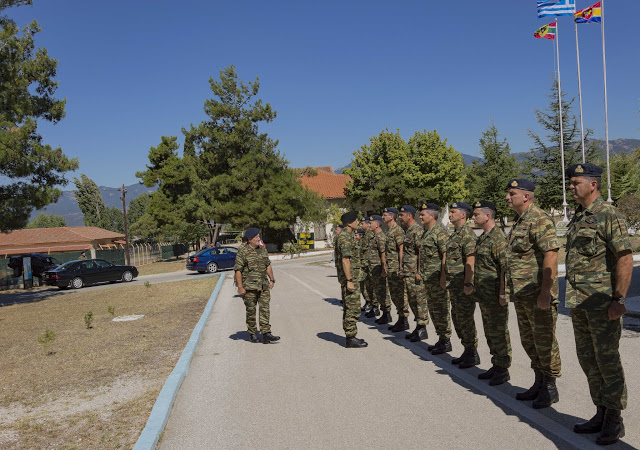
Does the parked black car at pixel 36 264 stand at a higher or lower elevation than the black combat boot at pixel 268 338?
higher

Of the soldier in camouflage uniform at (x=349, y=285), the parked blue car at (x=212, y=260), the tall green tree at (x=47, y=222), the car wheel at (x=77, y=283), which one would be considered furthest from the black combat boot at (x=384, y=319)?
the tall green tree at (x=47, y=222)

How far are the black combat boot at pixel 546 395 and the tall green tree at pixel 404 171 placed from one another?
42.2 meters

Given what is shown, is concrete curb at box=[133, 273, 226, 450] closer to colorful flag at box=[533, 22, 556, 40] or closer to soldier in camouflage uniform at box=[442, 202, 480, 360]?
soldier in camouflage uniform at box=[442, 202, 480, 360]

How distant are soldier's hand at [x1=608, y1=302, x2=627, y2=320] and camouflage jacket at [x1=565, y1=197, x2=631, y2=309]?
0.09m

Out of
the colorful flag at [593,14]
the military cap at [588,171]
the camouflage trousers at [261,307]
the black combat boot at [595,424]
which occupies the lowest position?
the black combat boot at [595,424]

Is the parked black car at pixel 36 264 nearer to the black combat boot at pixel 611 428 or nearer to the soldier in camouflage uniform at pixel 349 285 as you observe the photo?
the soldier in camouflage uniform at pixel 349 285

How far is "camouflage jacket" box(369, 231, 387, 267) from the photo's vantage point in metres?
9.77

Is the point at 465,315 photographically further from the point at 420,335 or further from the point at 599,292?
the point at 599,292

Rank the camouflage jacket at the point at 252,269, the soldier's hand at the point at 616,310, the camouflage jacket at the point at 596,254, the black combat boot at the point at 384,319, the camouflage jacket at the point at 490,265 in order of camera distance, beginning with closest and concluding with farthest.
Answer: the soldier's hand at the point at 616,310 → the camouflage jacket at the point at 596,254 → the camouflage jacket at the point at 490,265 → the camouflage jacket at the point at 252,269 → the black combat boot at the point at 384,319

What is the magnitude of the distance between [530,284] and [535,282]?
5 centimetres

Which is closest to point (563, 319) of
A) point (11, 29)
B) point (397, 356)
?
point (397, 356)

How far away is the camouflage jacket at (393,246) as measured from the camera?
365 inches

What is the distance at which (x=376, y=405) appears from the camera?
536cm

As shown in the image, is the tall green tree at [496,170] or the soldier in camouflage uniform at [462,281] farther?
the tall green tree at [496,170]
